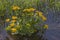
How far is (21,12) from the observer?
436 cm

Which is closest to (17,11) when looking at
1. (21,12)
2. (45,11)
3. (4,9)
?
(21,12)

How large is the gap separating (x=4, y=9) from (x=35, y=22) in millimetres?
1103

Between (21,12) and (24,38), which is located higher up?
(21,12)

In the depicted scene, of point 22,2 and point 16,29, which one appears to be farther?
point 22,2

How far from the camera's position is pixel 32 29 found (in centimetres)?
380

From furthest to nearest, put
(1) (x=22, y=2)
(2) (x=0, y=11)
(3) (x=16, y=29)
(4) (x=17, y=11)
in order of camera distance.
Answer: (1) (x=22, y=2) < (2) (x=0, y=11) < (4) (x=17, y=11) < (3) (x=16, y=29)

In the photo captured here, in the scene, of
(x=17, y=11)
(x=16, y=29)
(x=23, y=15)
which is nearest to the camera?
(x=16, y=29)

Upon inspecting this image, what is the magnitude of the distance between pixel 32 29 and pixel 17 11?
2.30 feet

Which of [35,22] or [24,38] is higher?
[35,22]

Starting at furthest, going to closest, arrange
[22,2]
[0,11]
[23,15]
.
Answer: [22,2], [0,11], [23,15]

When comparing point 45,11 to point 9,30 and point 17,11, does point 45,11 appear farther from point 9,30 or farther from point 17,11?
point 9,30

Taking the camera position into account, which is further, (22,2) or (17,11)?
(22,2)

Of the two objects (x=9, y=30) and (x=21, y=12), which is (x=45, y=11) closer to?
(x=21, y=12)

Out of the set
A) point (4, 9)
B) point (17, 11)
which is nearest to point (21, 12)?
point (17, 11)
